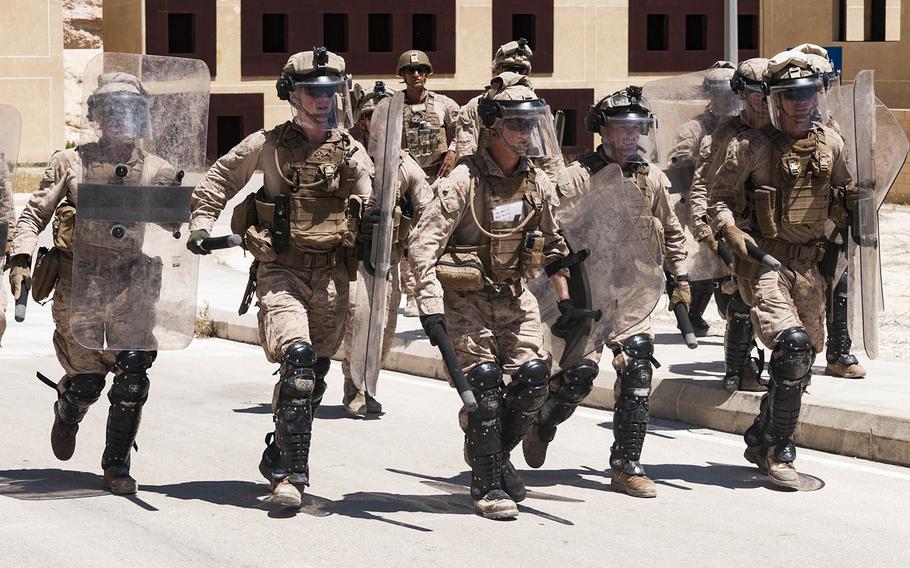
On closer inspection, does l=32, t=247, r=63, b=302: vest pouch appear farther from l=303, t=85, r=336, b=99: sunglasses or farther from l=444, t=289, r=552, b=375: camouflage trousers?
l=444, t=289, r=552, b=375: camouflage trousers

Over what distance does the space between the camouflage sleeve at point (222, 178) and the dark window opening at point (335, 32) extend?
32.3 meters

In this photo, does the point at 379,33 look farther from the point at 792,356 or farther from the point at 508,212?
the point at 508,212

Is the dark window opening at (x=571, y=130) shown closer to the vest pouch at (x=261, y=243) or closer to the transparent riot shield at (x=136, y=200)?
the transparent riot shield at (x=136, y=200)

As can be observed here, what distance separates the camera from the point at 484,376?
7.28 metres

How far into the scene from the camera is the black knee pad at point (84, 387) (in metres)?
7.87

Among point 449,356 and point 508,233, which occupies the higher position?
point 508,233

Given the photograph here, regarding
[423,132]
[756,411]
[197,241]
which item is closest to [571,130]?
[423,132]

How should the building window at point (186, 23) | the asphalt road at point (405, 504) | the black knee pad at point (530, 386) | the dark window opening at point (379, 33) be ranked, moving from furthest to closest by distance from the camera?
the dark window opening at point (379, 33)
the building window at point (186, 23)
the black knee pad at point (530, 386)
the asphalt road at point (405, 504)

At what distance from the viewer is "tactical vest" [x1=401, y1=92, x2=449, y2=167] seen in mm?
13000

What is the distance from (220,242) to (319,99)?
86cm

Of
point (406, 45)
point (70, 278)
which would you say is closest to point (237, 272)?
point (70, 278)

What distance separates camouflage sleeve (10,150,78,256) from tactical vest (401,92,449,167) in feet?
17.6

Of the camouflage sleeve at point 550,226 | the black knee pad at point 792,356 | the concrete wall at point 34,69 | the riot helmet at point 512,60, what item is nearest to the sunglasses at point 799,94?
the black knee pad at point 792,356

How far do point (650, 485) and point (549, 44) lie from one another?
33.9 metres
